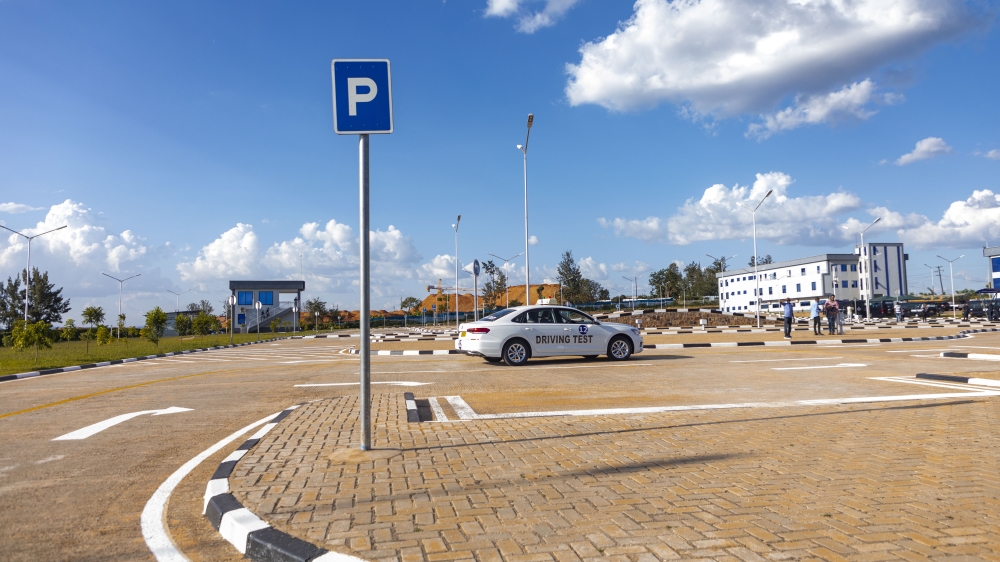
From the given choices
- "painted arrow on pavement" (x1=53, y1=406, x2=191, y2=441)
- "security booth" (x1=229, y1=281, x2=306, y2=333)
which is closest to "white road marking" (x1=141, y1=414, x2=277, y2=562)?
"painted arrow on pavement" (x1=53, y1=406, x2=191, y2=441)

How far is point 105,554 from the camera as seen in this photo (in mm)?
3539

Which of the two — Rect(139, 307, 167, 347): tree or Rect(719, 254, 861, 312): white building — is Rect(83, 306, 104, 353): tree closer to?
Rect(139, 307, 167, 347): tree

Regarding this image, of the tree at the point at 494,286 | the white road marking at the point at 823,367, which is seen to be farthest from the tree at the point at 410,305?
the white road marking at the point at 823,367

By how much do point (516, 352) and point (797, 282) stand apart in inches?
3156

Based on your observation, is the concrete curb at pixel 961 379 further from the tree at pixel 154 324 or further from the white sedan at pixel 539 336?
the tree at pixel 154 324

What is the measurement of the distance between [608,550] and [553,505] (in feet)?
2.61

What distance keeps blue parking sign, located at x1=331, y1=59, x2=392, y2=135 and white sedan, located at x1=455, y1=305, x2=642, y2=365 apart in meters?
9.70

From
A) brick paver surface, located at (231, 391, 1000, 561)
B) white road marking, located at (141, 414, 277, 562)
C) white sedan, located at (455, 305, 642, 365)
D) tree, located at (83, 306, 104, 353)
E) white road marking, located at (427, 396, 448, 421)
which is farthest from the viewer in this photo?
tree, located at (83, 306, 104, 353)

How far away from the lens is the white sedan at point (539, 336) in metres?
15.1

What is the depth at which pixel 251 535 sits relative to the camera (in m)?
3.53

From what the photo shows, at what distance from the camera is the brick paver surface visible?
133 inches

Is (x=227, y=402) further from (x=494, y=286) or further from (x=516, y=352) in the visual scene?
(x=494, y=286)

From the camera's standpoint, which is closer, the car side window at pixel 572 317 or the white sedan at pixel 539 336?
the white sedan at pixel 539 336

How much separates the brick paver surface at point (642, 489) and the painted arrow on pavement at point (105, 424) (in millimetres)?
2323
